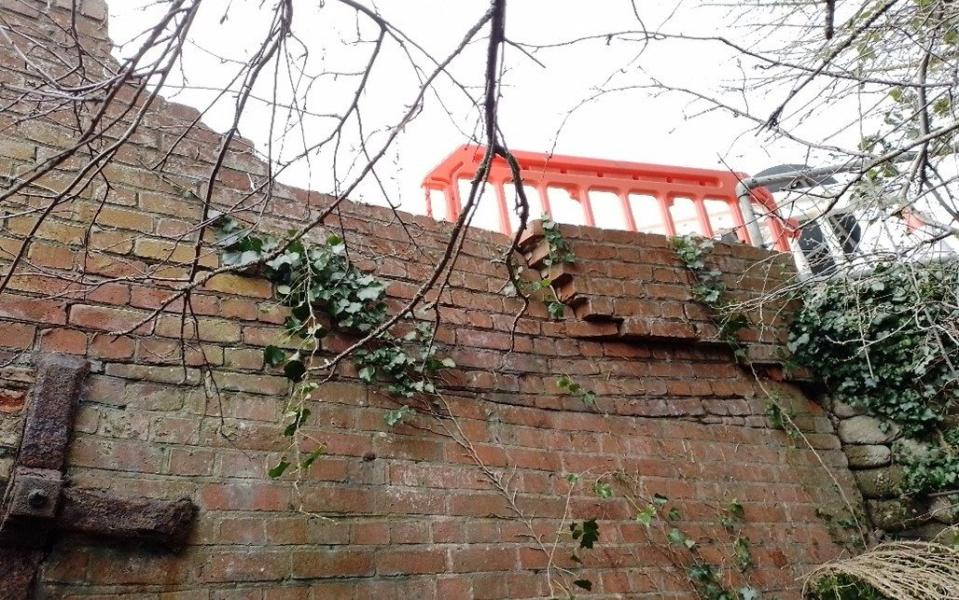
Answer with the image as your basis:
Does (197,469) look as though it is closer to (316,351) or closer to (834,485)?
(316,351)

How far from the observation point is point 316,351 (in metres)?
2.35

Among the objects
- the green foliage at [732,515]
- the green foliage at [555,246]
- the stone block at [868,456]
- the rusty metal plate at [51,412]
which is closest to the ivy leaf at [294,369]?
the rusty metal plate at [51,412]

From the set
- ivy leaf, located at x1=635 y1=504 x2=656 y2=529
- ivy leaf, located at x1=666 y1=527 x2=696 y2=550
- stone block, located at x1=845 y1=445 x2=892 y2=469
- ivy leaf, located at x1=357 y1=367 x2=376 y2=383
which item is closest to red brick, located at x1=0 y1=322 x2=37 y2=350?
ivy leaf, located at x1=357 y1=367 x2=376 y2=383

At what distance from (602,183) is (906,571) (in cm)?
247

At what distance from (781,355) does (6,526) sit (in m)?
3.01

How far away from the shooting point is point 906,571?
2.46 metres

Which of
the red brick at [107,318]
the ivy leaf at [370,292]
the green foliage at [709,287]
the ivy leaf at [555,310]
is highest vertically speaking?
the green foliage at [709,287]

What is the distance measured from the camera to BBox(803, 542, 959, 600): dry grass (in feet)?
A: 7.63

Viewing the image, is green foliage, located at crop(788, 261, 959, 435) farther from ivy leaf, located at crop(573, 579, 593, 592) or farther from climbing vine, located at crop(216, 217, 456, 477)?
climbing vine, located at crop(216, 217, 456, 477)

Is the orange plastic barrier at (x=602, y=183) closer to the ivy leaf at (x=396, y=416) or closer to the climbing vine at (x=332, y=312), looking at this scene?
the climbing vine at (x=332, y=312)

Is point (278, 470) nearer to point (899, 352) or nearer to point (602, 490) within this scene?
point (602, 490)

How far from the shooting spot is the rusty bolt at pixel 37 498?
1670mm

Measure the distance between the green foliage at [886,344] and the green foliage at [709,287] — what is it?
1.22 ft

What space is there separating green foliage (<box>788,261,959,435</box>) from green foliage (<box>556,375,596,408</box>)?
1127mm
